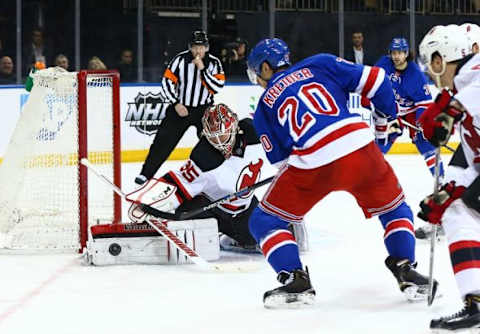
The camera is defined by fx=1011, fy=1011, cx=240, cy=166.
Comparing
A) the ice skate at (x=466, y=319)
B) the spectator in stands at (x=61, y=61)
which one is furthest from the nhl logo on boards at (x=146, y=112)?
the ice skate at (x=466, y=319)

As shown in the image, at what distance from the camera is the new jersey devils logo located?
432 cm

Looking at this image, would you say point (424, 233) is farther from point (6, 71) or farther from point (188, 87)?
point (6, 71)

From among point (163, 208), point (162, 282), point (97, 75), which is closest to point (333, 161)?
point (162, 282)

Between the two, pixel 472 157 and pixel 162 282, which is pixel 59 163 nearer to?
pixel 162 282

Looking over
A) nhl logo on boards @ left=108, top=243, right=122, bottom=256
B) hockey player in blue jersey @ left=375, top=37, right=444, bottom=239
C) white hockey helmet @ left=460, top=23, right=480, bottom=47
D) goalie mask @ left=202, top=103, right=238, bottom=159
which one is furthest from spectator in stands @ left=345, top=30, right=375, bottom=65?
white hockey helmet @ left=460, top=23, right=480, bottom=47

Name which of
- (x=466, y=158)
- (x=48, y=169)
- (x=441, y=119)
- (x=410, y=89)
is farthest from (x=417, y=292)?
(x=410, y=89)

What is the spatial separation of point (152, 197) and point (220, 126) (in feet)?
1.32

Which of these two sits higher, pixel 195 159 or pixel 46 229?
pixel 195 159

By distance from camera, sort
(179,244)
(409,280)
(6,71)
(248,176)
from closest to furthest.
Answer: (409,280) < (179,244) < (248,176) < (6,71)

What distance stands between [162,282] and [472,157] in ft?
4.80

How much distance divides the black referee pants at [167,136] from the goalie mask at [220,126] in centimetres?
172

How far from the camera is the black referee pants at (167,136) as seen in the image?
5.91m

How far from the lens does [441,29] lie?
290 centimetres

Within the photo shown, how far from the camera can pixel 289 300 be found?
3346 mm
